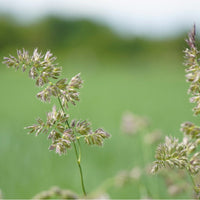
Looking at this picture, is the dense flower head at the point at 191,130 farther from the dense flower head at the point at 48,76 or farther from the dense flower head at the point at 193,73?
the dense flower head at the point at 48,76

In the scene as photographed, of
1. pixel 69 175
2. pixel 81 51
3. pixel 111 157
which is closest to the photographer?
pixel 69 175

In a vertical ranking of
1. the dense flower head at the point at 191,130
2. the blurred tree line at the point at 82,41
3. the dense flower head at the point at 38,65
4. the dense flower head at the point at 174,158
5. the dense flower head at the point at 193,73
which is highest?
the blurred tree line at the point at 82,41

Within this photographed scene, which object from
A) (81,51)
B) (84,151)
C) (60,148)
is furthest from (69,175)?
(81,51)

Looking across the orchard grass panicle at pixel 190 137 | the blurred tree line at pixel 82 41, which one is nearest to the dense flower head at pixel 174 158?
the orchard grass panicle at pixel 190 137

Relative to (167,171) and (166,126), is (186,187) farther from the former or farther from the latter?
(166,126)

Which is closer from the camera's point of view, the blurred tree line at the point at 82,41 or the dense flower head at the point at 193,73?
the dense flower head at the point at 193,73

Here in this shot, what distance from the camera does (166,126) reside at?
15.1 ft

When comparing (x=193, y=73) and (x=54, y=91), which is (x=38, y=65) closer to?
(x=54, y=91)

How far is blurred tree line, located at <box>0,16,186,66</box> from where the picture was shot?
4347 cm

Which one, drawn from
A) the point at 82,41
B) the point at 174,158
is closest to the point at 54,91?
the point at 174,158

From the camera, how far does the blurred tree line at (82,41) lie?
143 feet

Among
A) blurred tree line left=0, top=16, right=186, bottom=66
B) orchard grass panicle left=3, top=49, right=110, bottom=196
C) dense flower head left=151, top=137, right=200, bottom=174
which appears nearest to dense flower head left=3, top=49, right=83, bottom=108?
orchard grass panicle left=3, top=49, right=110, bottom=196

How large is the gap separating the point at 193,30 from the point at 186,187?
780 millimetres

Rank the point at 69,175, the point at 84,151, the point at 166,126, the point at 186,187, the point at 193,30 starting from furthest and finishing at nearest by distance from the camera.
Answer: the point at 166,126 < the point at 84,151 < the point at 69,175 < the point at 186,187 < the point at 193,30
